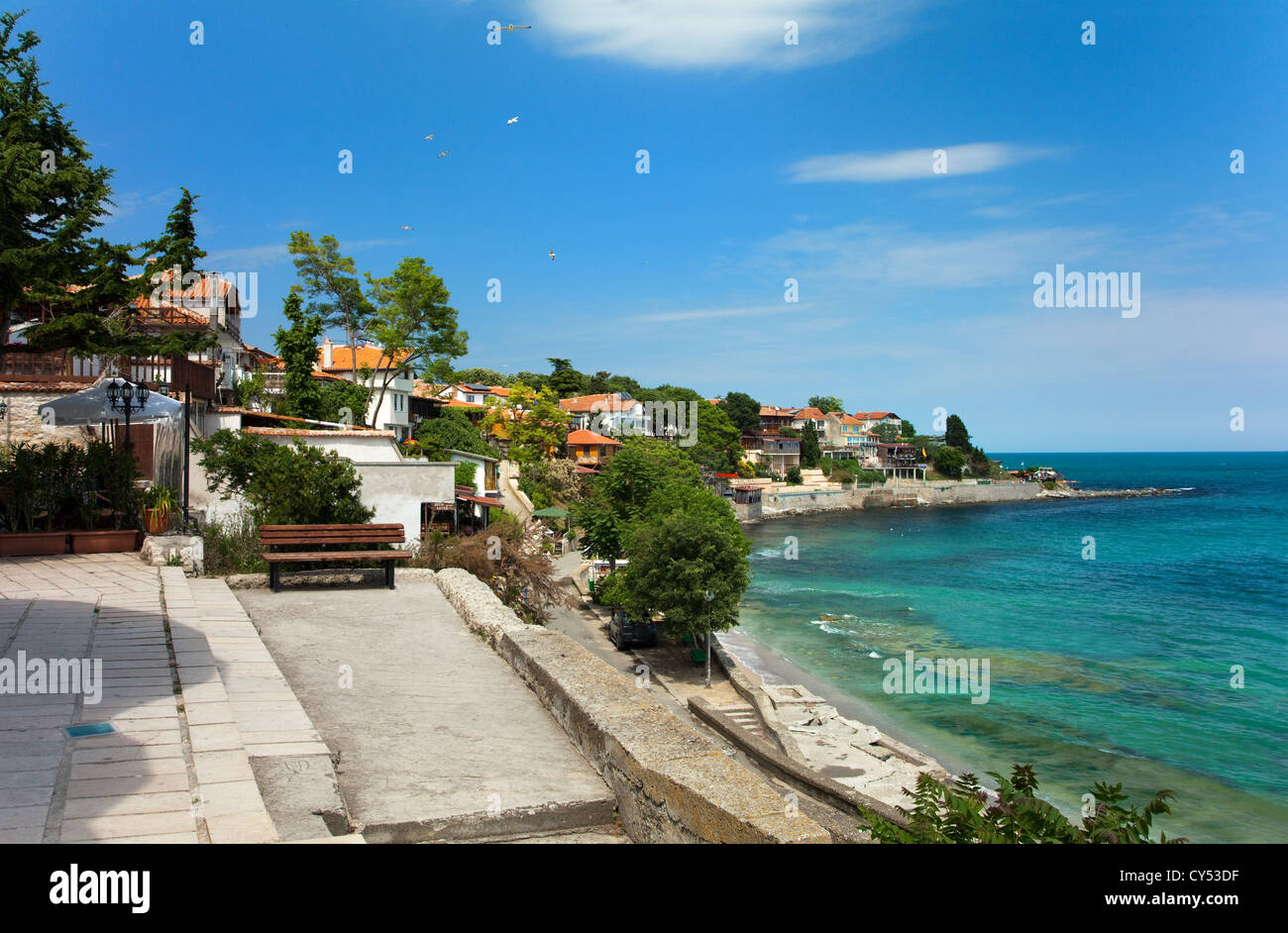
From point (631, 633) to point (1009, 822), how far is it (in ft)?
81.6

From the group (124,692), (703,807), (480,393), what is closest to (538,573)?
(124,692)

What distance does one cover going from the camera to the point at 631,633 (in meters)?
28.8

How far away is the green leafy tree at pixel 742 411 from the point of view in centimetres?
11469

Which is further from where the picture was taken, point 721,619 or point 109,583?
point 721,619

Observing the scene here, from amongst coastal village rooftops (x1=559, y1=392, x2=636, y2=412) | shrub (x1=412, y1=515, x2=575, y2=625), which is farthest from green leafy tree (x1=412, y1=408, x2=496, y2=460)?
coastal village rooftops (x1=559, y1=392, x2=636, y2=412)

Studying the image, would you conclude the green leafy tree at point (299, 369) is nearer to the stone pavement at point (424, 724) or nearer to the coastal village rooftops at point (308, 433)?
the coastal village rooftops at point (308, 433)

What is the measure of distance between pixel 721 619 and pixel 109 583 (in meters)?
19.5

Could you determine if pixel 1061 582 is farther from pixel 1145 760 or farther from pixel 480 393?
pixel 480 393

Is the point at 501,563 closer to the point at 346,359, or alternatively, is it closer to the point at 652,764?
the point at 652,764

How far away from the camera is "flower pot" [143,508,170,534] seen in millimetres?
11977

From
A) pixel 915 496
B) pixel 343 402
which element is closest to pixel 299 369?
pixel 343 402

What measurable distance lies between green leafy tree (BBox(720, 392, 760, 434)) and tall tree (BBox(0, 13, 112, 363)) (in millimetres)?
99759

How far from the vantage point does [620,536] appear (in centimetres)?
3231
